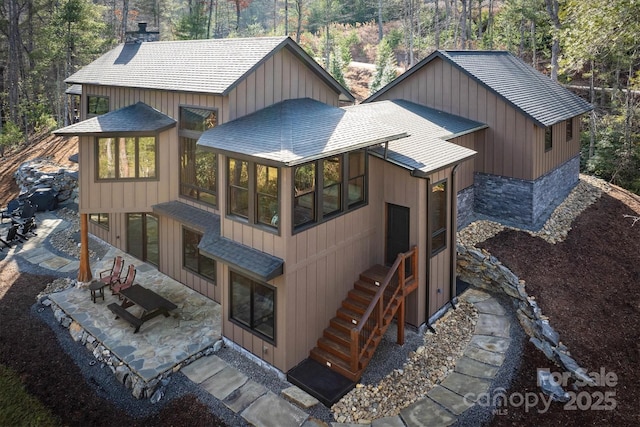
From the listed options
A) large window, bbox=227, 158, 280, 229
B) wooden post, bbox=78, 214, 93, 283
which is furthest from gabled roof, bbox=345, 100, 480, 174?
wooden post, bbox=78, 214, 93, 283

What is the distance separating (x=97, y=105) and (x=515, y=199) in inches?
509

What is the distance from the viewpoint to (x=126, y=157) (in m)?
11.4

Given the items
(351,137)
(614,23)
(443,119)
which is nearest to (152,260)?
(351,137)

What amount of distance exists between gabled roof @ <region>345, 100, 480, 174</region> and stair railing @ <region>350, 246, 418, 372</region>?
1.88 meters

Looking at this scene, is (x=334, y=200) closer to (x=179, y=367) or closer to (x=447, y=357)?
(x=447, y=357)

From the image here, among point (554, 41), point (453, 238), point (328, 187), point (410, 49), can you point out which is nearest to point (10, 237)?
point (328, 187)

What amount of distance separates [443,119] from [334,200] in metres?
6.42

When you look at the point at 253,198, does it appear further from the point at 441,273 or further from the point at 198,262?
the point at 441,273

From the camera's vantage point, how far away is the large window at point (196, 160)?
35.0ft

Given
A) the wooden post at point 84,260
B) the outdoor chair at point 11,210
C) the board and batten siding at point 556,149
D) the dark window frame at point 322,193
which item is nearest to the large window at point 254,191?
the dark window frame at point 322,193

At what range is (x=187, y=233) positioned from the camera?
11852mm

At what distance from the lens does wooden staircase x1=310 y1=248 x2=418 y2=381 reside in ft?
27.7

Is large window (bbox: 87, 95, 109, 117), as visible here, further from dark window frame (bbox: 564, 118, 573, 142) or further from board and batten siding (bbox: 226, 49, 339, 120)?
dark window frame (bbox: 564, 118, 573, 142)

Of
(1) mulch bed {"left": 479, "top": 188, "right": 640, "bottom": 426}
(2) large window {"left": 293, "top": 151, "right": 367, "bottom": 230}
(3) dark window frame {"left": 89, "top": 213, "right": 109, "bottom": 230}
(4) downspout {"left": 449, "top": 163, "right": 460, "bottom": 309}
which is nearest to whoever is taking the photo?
(1) mulch bed {"left": 479, "top": 188, "right": 640, "bottom": 426}
